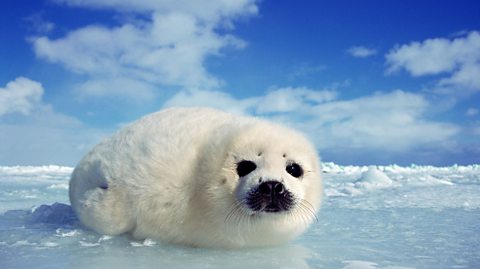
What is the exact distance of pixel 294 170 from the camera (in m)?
3.18

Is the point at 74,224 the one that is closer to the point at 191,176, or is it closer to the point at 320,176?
the point at 191,176

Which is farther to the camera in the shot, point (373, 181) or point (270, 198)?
point (373, 181)

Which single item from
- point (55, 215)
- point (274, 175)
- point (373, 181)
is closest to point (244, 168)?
point (274, 175)

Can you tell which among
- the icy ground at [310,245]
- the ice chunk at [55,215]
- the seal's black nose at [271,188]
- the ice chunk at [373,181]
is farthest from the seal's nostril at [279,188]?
the ice chunk at [373,181]

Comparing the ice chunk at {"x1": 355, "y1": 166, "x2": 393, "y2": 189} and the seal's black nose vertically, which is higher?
the ice chunk at {"x1": 355, "y1": 166, "x2": 393, "y2": 189}

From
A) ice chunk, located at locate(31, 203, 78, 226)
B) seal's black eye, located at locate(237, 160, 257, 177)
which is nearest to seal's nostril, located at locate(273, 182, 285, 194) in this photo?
seal's black eye, located at locate(237, 160, 257, 177)

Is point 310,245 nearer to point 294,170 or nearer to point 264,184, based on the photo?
point 294,170

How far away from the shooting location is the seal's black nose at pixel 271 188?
2.79 meters

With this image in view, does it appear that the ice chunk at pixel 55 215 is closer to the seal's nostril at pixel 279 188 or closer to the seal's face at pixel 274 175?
the seal's face at pixel 274 175

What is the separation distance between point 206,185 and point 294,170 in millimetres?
598

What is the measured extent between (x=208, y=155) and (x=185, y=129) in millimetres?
446

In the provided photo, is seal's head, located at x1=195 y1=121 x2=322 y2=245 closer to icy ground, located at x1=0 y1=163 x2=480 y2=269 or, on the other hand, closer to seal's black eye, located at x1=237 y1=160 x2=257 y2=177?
seal's black eye, located at x1=237 y1=160 x2=257 y2=177

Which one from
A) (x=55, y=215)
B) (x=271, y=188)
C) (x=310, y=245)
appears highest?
(x=271, y=188)

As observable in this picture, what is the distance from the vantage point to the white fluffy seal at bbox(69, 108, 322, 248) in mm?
2961
